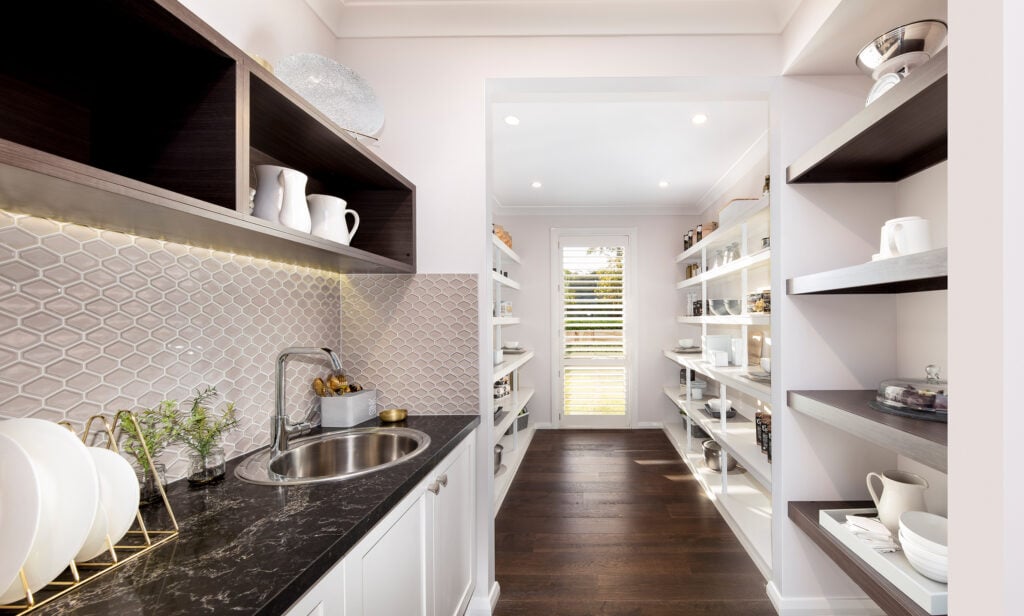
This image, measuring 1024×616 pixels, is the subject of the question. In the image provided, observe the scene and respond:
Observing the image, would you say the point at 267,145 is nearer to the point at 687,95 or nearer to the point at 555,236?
the point at 687,95

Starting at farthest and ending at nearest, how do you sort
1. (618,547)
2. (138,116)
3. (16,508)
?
(618,547) → (138,116) → (16,508)

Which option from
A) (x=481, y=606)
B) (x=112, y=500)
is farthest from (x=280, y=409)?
(x=481, y=606)

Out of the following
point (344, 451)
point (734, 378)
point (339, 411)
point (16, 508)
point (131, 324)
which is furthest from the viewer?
point (734, 378)

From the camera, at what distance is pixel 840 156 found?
159cm

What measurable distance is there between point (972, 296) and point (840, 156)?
4.71 ft

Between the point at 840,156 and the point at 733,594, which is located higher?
the point at 840,156

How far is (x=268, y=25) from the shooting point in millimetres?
1537

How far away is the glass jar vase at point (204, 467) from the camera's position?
3.71ft

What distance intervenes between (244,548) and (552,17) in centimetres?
208

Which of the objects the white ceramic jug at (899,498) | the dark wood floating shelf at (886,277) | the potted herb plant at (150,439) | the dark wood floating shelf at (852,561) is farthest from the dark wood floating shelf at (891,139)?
the potted herb plant at (150,439)

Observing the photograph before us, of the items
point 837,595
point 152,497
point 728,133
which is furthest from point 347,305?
point 728,133

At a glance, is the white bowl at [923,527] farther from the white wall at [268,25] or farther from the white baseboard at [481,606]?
the white wall at [268,25]

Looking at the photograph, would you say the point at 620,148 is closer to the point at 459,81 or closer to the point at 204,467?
the point at 459,81

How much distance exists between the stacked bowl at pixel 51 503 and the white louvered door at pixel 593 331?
469cm
